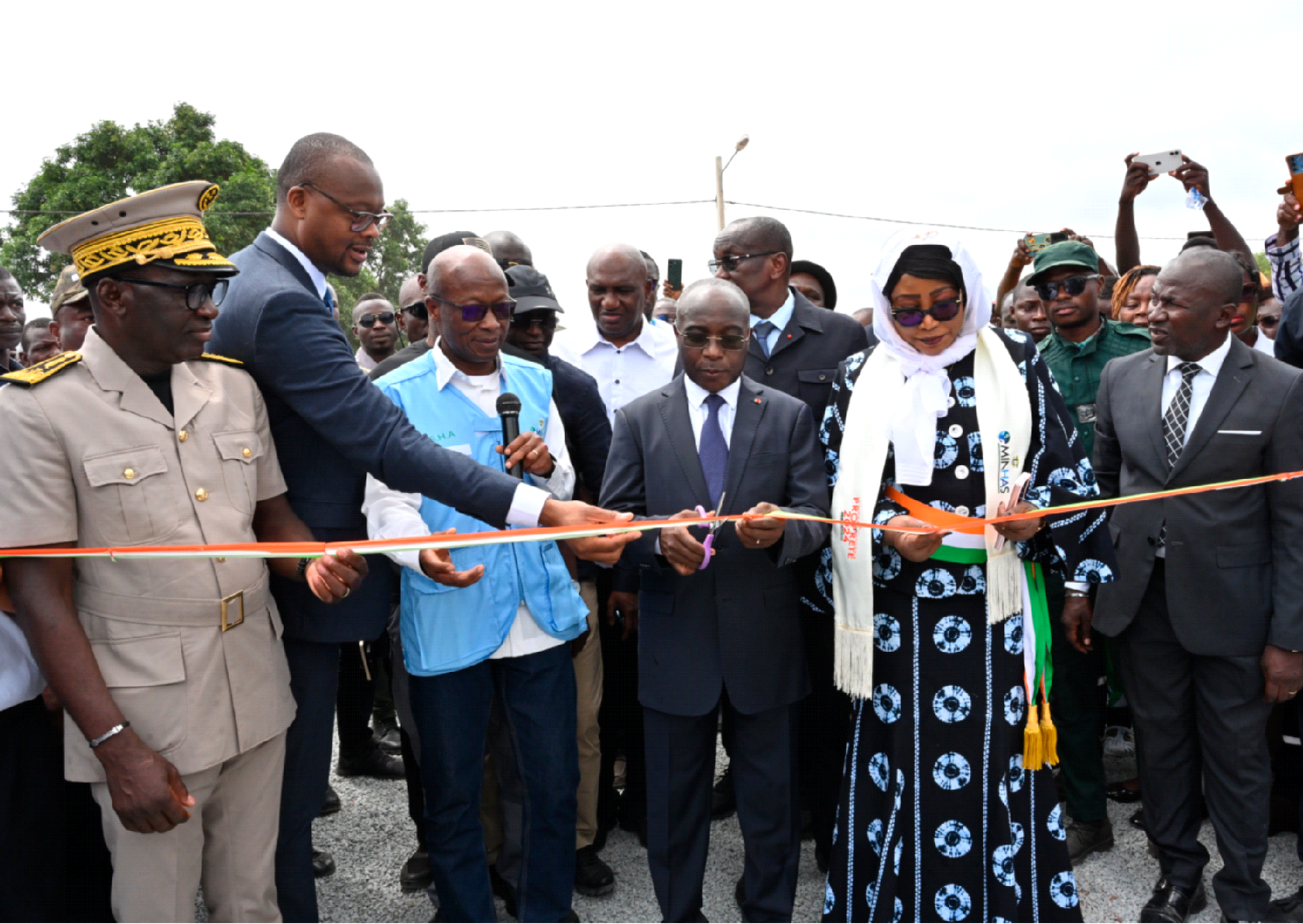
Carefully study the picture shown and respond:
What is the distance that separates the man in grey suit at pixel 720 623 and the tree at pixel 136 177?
22.3 m

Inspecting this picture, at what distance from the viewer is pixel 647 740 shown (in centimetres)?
326

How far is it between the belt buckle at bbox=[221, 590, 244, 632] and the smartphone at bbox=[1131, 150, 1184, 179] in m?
5.63

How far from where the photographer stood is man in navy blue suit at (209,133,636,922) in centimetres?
274

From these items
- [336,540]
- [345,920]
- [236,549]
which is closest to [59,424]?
[236,549]

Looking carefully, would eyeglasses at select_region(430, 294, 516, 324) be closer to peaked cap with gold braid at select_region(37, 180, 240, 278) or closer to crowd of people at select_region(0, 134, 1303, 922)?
crowd of people at select_region(0, 134, 1303, 922)

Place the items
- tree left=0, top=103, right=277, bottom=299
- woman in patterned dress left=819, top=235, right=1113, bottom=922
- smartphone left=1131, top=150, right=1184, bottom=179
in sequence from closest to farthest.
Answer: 1. woman in patterned dress left=819, top=235, right=1113, bottom=922
2. smartphone left=1131, top=150, right=1184, bottom=179
3. tree left=0, top=103, right=277, bottom=299

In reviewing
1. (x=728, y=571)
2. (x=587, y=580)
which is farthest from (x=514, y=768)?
(x=728, y=571)

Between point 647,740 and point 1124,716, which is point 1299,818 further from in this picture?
point 647,740

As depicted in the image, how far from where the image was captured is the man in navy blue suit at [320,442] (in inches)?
108

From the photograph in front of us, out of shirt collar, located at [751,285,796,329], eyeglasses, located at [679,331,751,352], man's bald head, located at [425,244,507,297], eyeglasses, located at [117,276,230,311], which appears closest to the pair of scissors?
eyeglasses, located at [679,331,751,352]

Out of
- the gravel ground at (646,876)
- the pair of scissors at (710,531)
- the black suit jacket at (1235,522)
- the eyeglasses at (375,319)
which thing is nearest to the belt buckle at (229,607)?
the pair of scissors at (710,531)

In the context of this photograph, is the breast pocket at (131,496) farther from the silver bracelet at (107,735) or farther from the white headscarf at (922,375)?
the white headscarf at (922,375)

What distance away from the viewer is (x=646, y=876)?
3.92m

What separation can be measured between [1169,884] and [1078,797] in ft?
1.75
